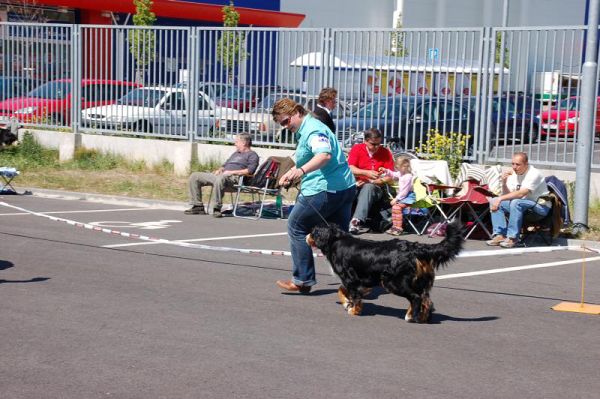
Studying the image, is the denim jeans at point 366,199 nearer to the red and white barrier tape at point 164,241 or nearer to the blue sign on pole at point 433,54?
the red and white barrier tape at point 164,241

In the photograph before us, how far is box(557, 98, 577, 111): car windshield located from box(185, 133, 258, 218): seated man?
15.9ft

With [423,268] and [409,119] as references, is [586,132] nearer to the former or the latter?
[409,119]

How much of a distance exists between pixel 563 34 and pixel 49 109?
39.2ft

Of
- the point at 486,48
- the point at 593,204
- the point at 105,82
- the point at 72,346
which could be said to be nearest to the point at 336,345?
the point at 72,346

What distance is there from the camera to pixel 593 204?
14.5m

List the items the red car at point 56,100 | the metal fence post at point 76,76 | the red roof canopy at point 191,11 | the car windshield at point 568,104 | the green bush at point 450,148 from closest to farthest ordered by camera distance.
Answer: the car windshield at point 568,104
the green bush at point 450,148
the red car at point 56,100
the metal fence post at point 76,76
the red roof canopy at point 191,11

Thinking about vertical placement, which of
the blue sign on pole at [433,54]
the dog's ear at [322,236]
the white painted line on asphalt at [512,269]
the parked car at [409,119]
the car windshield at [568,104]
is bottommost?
the white painted line on asphalt at [512,269]

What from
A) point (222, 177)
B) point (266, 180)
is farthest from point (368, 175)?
point (222, 177)

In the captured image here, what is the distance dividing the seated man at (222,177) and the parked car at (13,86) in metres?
8.73

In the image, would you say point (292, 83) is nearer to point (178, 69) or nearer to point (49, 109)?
point (178, 69)

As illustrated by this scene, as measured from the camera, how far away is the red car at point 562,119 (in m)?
14.5

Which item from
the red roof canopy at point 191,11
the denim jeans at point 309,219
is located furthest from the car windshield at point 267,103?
the red roof canopy at point 191,11

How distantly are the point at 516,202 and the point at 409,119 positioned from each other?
4.63 meters

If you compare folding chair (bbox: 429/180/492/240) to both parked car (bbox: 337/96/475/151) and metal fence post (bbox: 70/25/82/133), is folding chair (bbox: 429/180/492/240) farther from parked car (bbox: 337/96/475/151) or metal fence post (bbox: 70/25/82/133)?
metal fence post (bbox: 70/25/82/133)
